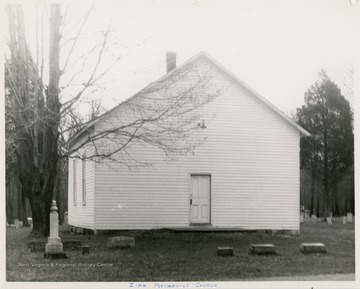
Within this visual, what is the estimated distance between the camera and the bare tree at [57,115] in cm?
1658

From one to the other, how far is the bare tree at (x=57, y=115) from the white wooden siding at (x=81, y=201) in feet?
4.84

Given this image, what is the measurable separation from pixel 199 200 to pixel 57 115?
22.9ft

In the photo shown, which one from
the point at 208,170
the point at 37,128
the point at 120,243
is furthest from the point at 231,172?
the point at 37,128

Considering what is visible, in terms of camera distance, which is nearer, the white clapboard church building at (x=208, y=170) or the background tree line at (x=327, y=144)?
the white clapboard church building at (x=208, y=170)

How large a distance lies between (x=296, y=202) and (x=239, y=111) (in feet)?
12.6

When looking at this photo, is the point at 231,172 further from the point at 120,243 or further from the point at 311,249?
the point at 120,243

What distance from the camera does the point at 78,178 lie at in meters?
24.9

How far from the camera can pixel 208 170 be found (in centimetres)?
2170

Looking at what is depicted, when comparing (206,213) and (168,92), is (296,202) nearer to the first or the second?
(206,213)

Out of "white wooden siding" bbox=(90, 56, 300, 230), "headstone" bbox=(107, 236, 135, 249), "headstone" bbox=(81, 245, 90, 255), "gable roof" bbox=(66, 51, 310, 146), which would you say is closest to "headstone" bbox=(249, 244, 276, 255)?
"headstone" bbox=(107, 236, 135, 249)

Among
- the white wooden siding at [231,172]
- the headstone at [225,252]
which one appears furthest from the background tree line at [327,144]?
the headstone at [225,252]

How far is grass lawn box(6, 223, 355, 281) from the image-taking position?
13367mm

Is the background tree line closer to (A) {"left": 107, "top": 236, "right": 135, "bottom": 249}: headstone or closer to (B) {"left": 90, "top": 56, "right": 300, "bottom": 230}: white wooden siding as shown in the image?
(B) {"left": 90, "top": 56, "right": 300, "bottom": 230}: white wooden siding

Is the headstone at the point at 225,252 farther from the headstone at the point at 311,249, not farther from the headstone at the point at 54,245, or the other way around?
the headstone at the point at 54,245
